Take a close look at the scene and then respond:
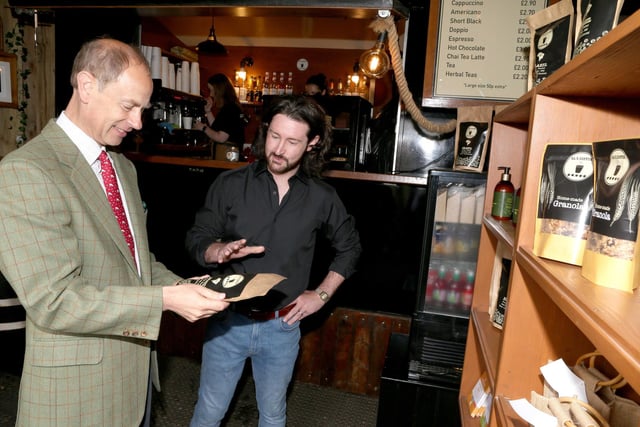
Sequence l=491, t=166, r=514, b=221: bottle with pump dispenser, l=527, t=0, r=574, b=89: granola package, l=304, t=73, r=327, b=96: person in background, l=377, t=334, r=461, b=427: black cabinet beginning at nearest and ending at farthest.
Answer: l=527, t=0, r=574, b=89: granola package < l=491, t=166, r=514, b=221: bottle with pump dispenser < l=377, t=334, r=461, b=427: black cabinet < l=304, t=73, r=327, b=96: person in background

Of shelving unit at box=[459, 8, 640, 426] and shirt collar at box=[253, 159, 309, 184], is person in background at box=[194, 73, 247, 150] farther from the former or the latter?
Answer: shelving unit at box=[459, 8, 640, 426]

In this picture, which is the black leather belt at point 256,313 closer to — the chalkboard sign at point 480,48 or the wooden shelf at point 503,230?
the wooden shelf at point 503,230

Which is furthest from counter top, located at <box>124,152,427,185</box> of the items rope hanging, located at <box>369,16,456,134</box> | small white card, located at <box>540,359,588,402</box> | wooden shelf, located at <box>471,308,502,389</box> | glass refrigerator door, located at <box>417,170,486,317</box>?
small white card, located at <box>540,359,588,402</box>

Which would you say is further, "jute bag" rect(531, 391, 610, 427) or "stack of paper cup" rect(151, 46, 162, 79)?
"stack of paper cup" rect(151, 46, 162, 79)

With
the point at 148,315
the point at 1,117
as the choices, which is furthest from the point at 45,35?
the point at 148,315

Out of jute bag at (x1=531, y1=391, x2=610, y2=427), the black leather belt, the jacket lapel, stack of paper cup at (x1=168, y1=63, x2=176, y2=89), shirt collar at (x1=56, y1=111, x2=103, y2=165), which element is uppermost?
stack of paper cup at (x1=168, y1=63, x2=176, y2=89)

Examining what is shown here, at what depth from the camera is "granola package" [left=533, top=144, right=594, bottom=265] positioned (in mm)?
945

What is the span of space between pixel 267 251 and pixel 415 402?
1.13 meters

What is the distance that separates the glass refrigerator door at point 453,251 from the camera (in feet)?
7.77

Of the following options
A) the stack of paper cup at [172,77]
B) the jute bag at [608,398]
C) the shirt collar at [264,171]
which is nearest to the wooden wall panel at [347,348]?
the shirt collar at [264,171]

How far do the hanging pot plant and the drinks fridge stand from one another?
3.62 metres

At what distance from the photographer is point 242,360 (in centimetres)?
196

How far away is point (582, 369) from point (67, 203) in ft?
4.59

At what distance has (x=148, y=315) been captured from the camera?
1245 millimetres
